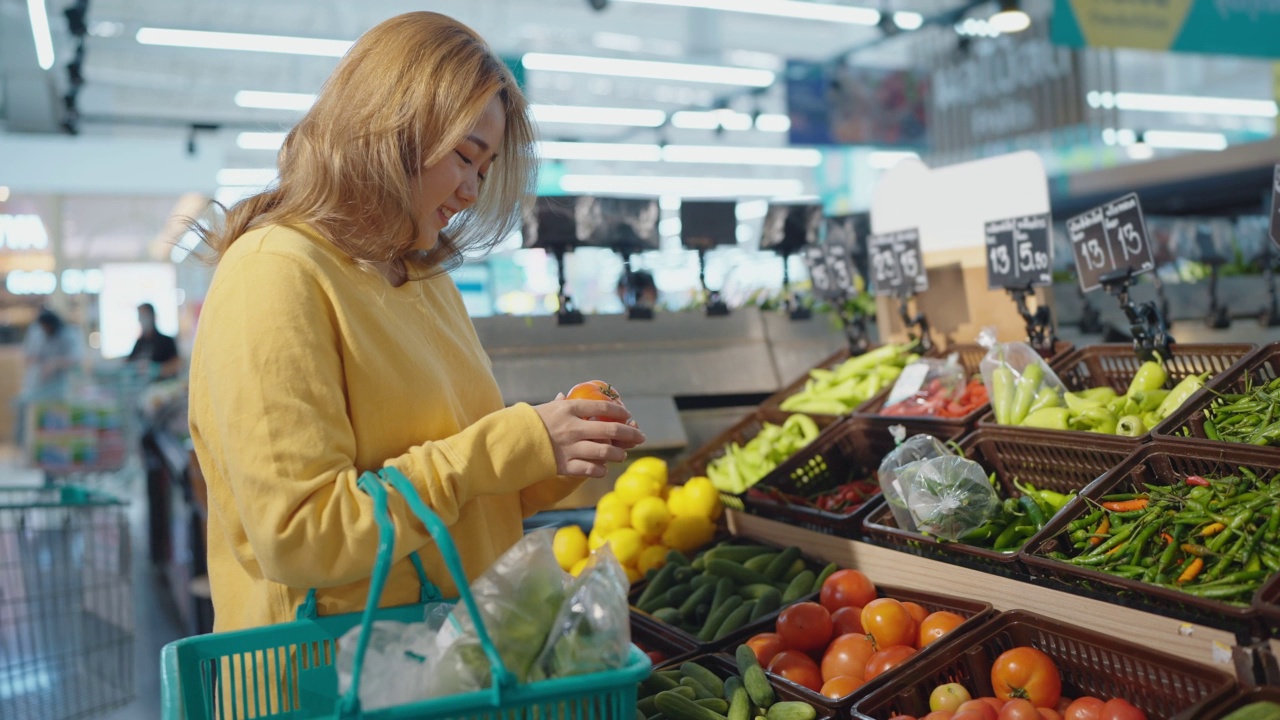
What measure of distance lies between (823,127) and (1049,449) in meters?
9.03

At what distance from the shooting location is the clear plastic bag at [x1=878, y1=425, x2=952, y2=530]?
86.9 inches

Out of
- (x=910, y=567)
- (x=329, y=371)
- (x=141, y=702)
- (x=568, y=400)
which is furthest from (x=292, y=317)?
(x=141, y=702)

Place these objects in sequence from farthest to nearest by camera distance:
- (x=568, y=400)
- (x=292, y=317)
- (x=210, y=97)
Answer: (x=210, y=97) → (x=568, y=400) → (x=292, y=317)

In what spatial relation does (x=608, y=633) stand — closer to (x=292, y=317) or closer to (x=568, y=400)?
(x=568, y=400)

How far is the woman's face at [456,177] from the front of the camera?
1364 millimetres

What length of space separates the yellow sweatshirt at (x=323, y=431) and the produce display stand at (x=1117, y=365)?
1.48 meters

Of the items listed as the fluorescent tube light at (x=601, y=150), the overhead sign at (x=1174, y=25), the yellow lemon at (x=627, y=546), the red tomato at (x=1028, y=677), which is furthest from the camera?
the fluorescent tube light at (x=601, y=150)

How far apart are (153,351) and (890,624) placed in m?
8.27

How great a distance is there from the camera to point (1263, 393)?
2023mm

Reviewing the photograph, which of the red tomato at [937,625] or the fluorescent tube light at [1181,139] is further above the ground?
the fluorescent tube light at [1181,139]

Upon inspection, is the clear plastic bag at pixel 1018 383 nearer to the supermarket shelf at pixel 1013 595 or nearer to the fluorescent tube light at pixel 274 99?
the supermarket shelf at pixel 1013 595

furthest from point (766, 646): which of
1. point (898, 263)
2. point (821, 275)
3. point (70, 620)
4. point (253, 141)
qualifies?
point (253, 141)

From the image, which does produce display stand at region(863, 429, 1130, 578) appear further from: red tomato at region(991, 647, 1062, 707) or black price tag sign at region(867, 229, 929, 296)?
black price tag sign at region(867, 229, 929, 296)

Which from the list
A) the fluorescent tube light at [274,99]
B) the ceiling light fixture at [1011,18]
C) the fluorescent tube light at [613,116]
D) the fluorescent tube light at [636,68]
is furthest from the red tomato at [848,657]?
the fluorescent tube light at [274,99]
